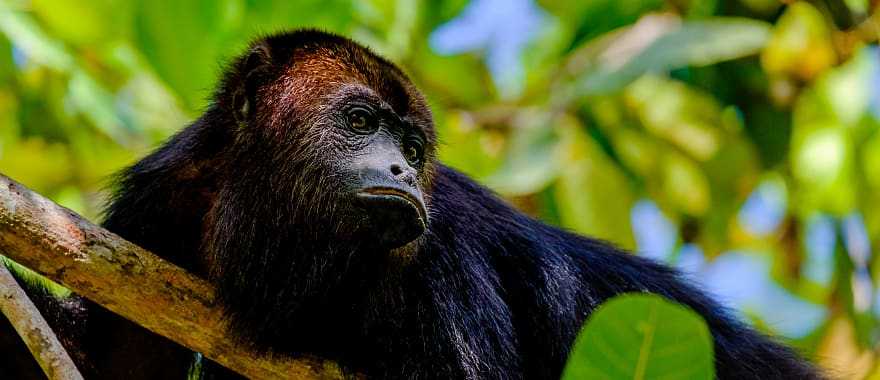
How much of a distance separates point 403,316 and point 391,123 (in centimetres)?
64

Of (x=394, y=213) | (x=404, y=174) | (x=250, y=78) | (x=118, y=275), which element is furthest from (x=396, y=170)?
(x=118, y=275)

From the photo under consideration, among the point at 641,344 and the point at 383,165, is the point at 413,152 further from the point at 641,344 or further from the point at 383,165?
the point at 641,344

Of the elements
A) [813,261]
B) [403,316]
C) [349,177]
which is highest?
[349,177]

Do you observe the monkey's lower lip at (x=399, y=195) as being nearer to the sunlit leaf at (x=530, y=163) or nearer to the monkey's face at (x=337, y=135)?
the monkey's face at (x=337, y=135)

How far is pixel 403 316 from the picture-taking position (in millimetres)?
3650

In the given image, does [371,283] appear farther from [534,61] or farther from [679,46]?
[534,61]

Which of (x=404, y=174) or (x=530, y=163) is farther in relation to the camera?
(x=530, y=163)

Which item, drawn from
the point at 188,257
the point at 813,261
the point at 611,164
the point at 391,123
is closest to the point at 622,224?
the point at 611,164

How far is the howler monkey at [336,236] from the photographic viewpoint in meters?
3.54

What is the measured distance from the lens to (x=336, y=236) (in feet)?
11.7

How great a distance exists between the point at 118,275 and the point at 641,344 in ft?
5.30

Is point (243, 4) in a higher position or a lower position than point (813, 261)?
higher

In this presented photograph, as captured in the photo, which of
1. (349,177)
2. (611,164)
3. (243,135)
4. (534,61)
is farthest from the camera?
(534,61)

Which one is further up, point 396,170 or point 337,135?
point 337,135
